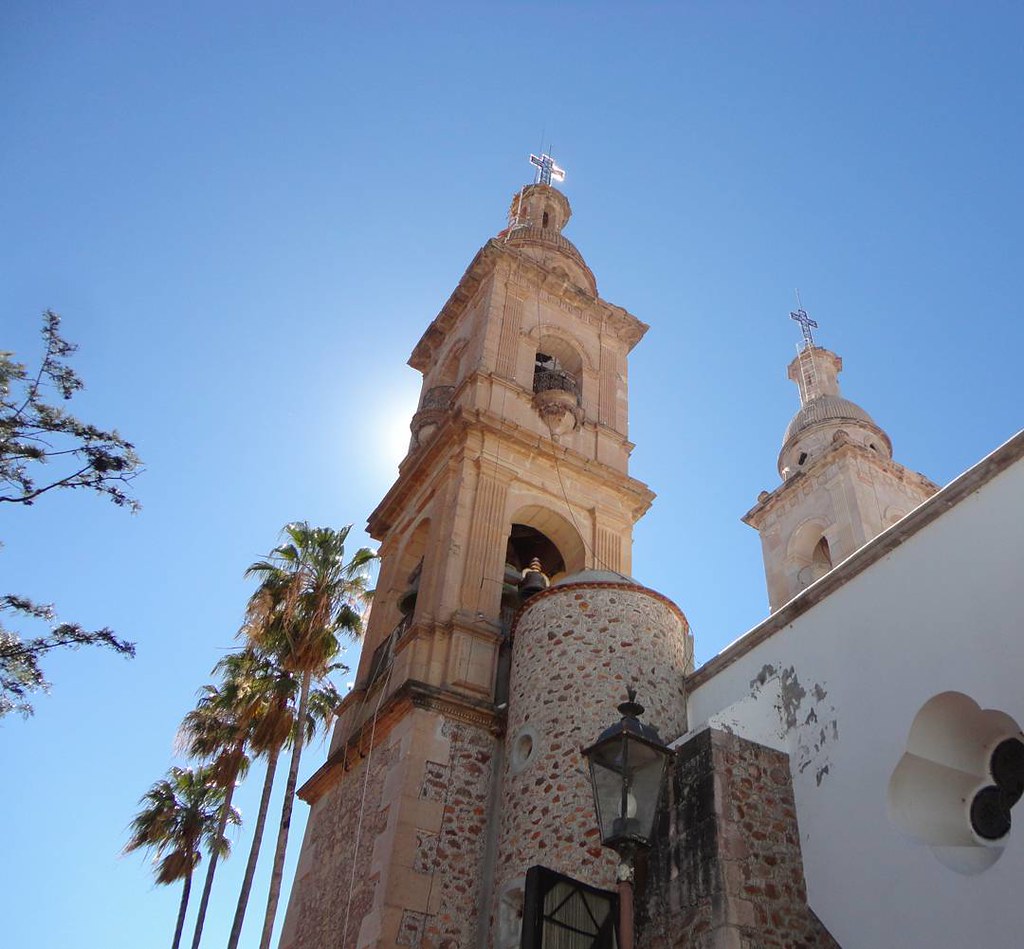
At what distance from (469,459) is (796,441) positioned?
11.4 metres

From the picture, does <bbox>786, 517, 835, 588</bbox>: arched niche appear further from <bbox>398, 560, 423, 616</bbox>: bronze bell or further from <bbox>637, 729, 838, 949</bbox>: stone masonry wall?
<bbox>637, 729, 838, 949</bbox>: stone masonry wall

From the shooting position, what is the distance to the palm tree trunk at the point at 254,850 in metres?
15.2

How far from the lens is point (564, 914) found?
8531 mm

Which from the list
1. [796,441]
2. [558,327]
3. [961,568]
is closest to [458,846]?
[961,568]

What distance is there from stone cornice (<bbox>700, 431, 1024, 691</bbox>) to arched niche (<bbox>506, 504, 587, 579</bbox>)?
4.87 meters

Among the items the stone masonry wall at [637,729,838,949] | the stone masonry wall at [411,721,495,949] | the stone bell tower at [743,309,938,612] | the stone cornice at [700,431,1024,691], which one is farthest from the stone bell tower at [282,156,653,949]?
the stone bell tower at [743,309,938,612]

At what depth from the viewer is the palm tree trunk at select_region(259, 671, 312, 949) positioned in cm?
1446

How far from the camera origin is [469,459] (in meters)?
17.9

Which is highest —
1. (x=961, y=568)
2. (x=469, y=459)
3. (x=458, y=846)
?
(x=469, y=459)

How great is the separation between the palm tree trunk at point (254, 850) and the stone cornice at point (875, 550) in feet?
25.0

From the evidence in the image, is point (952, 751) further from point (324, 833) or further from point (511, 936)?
point (324, 833)

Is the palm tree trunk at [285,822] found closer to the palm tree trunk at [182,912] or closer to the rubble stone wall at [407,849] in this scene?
the rubble stone wall at [407,849]

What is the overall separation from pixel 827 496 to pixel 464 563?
427 inches

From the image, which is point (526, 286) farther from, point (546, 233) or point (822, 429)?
point (822, 429)
